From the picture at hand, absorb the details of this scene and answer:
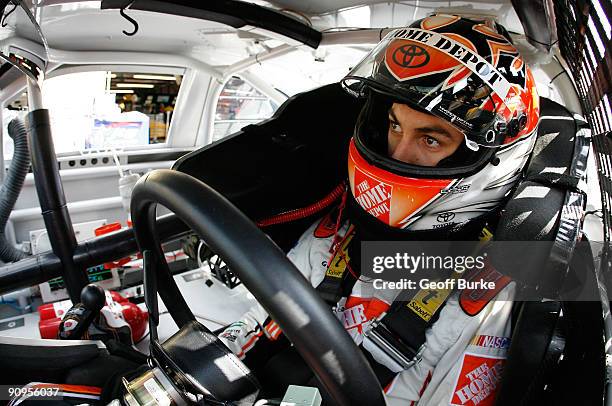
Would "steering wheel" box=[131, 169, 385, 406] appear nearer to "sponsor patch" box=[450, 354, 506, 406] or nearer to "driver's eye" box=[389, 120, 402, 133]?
"sponsor patch" box=[450, 354, 506, 406]

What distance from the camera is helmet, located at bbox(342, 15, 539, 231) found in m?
0.98

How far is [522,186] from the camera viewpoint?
0.99 meters

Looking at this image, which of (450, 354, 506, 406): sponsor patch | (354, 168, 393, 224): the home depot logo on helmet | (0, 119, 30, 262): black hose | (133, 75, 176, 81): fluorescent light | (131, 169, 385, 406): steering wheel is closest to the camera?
(131, 169, 385, 406): steering wheel

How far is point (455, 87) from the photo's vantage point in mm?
983

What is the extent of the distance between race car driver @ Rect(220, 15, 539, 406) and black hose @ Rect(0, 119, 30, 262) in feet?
5.37

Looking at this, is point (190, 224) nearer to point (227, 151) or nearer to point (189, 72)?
point (227, 151)

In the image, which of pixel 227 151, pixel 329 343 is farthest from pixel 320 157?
pixel 329 343

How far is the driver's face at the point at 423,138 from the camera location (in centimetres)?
105

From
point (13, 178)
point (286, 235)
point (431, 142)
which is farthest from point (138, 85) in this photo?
point (431, 142)

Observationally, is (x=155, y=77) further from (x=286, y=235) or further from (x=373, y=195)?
(x=373, y=195)

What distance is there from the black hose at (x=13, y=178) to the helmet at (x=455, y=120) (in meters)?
1.75

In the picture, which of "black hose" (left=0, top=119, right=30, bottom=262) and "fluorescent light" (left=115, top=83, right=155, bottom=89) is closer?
"black hose" (left=0, top=119, right=30, bottom=262)

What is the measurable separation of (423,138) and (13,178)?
1894 mm

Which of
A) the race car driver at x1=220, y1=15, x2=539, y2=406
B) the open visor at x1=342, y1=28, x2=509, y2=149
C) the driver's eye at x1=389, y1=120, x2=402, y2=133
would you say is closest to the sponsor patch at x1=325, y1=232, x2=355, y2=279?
the race car driver at x1=220, y1=15, x2=539, y2=406
